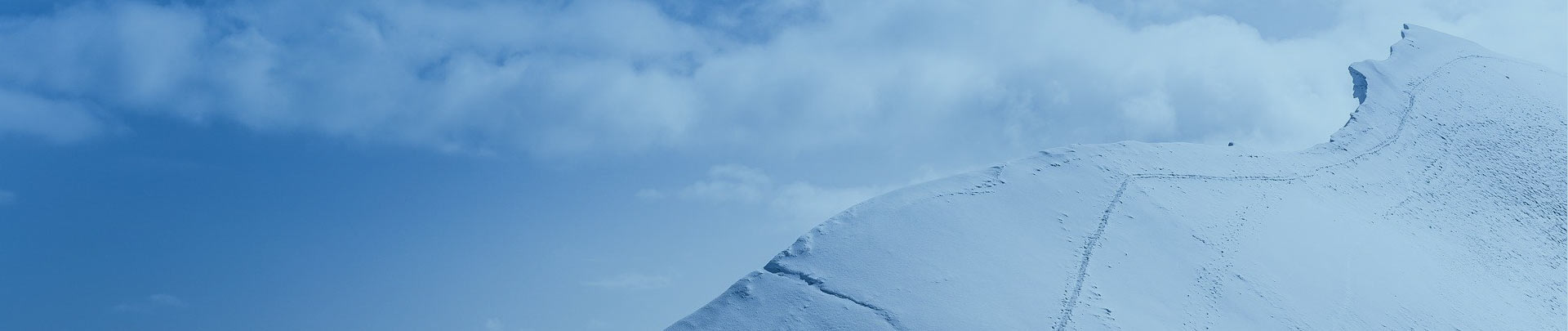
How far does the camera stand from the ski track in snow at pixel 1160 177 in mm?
8734

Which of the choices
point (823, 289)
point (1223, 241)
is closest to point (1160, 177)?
point (1223, 241)

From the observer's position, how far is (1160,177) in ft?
35.9

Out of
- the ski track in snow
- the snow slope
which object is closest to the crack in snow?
the snow slope

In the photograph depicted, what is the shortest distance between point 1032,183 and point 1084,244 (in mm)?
824

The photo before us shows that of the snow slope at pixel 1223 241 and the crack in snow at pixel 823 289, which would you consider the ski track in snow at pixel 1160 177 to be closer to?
the snow slope at pixel 1223 241

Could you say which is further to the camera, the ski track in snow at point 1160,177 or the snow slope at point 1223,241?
the ski track in snow at point 1160,177

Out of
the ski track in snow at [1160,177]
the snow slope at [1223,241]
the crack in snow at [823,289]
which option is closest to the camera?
the crack in snow at [823,289]

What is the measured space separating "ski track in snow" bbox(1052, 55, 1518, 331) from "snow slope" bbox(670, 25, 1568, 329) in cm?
2

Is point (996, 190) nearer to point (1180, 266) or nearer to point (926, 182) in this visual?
point (926, 182)

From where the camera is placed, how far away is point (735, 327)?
7902mm

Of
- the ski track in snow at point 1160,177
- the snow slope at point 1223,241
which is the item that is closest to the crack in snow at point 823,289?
the snow slope at point 1223,241

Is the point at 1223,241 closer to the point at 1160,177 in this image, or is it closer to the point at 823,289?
the point at 1160,177

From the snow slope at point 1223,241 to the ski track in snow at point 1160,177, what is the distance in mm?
19

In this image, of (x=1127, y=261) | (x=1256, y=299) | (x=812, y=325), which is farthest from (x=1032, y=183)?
(x=812, y=325)
